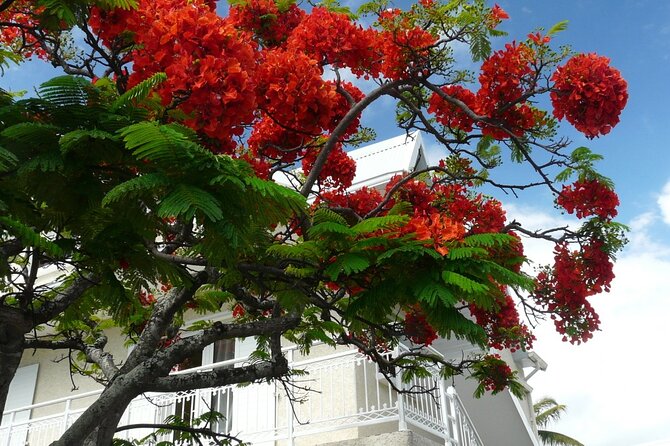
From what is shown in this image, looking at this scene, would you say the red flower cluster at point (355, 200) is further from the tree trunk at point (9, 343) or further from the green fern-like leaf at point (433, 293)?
the green fern-like leaf at point (433, 293)

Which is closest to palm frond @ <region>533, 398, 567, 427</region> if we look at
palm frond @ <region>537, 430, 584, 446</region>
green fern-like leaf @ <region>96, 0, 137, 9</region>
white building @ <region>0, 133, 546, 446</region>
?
palm frond @ <region>537, 430, 584, 446</region>

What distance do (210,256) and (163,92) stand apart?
104 cm

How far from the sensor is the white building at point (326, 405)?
8297 millimetres

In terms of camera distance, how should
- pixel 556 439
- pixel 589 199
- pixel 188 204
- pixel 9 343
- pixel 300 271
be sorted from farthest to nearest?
pixel 556 439 < pixel 589 199 < pixel 9 343 < pixel 300 271 < pixel 188 204

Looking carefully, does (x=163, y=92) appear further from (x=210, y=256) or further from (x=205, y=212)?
(x=205, y=212)

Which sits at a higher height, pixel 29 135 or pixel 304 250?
pixel 29 135

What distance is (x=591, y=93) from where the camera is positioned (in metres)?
5.71

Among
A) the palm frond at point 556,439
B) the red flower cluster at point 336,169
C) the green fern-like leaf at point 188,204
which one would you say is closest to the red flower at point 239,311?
the red flower cluster at point 336,169

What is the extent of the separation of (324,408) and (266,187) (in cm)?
674

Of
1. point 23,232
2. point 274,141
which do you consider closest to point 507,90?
point 274,141

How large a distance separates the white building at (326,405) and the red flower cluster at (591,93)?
3203mm

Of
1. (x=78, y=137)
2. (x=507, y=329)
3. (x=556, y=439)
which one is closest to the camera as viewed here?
(x=78, y=137)

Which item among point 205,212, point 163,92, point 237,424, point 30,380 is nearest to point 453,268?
point 205,212

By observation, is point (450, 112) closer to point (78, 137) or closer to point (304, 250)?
point (304, 250)
